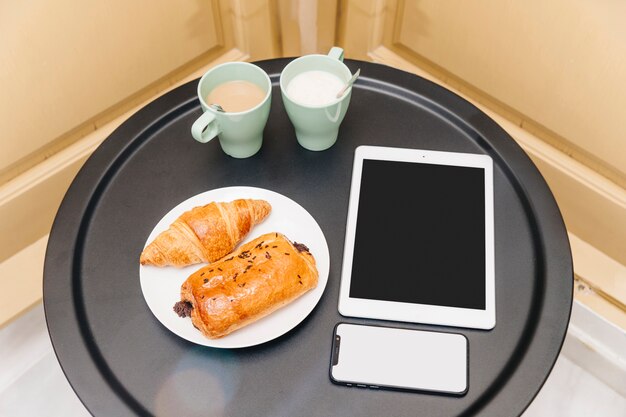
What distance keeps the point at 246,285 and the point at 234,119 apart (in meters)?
0.23

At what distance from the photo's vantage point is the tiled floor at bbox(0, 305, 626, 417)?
3.83 ft

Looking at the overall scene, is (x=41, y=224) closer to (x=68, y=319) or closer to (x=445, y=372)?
(x=68, y=319)

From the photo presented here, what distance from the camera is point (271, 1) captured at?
1290mm

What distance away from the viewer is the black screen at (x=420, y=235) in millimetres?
735

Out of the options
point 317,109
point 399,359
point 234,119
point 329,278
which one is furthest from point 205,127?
point 399,359

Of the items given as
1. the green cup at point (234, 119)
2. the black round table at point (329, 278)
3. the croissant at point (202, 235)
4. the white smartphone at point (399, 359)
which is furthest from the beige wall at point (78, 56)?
the white smartphone at point (399, 359)

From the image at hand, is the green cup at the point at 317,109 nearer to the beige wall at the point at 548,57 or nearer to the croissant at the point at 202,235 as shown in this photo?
the croissant at the point at 202,235

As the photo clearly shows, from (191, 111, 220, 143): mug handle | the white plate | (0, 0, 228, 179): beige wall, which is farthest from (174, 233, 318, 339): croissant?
(0, 0, 228, 179): beige wall

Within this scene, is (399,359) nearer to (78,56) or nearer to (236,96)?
(236,96)

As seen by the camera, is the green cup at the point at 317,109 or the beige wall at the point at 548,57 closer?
the green cup at the point at 317,109

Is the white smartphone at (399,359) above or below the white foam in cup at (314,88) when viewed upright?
below

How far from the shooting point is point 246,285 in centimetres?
67

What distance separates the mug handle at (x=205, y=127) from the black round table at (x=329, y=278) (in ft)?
0.27

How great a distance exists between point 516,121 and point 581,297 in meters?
0.37
